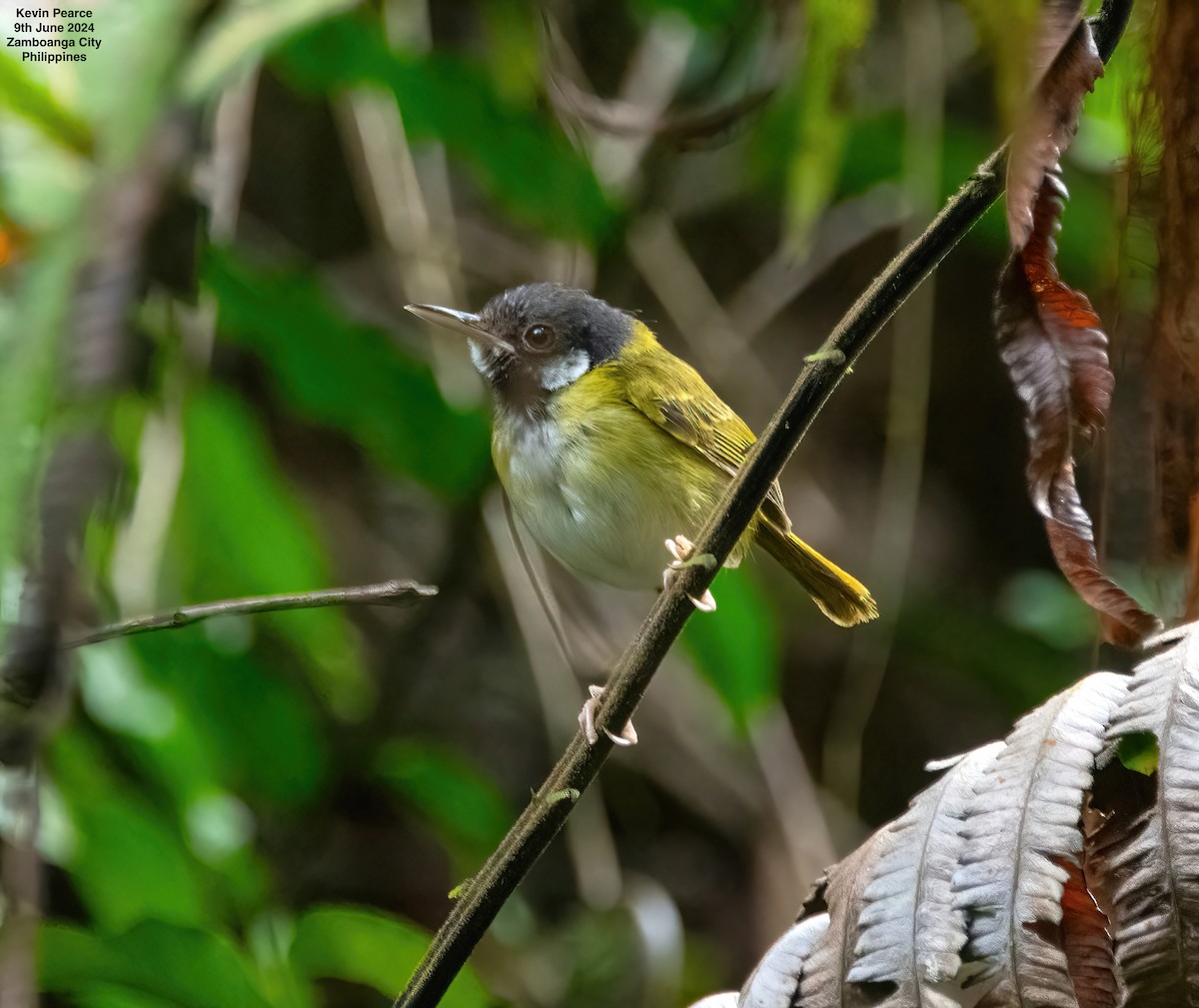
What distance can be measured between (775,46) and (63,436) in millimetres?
1624

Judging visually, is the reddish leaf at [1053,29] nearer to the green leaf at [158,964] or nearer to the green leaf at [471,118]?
the green leaf at [158,964]

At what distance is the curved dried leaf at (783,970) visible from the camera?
81 centimetres

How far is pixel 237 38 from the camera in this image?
1270mm

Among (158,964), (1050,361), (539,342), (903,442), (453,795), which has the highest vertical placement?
(1050,361)

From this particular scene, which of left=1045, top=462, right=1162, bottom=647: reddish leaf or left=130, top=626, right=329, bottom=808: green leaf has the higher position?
left=1045, top=462, right=1162, bottom=647: reddish leaf

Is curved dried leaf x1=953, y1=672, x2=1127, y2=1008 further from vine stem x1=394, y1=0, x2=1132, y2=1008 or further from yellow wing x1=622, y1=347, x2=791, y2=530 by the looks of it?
yellow wing x1=622, y1=347, x2=791, y2=530

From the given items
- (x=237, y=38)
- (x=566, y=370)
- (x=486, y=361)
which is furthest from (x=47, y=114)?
(x=566, y=370)

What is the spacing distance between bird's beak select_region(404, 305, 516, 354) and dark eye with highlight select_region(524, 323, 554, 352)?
0.13ft

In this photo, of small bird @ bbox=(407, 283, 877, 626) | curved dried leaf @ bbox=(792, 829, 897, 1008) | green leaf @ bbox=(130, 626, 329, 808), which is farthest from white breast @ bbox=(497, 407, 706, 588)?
curved dried leaf @ bbox=(792, 829, 897, 1008)

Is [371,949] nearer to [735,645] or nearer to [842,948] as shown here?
[842,948]

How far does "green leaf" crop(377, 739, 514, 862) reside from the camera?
1.89 m

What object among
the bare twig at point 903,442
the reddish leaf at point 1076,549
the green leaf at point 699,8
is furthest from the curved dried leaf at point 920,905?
the bare twig at point 903,442

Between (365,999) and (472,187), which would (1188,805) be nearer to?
(365,999)

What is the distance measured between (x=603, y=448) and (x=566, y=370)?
0.18m
